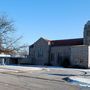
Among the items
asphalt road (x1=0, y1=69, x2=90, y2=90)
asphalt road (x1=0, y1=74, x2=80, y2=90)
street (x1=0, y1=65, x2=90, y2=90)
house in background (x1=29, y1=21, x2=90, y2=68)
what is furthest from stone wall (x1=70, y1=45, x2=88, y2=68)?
asphalt road (x1=0, y1=74, x2=80, y2=90)

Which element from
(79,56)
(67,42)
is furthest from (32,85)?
(67,42)

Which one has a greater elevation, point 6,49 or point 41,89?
point 6,49

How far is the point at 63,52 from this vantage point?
75.9m

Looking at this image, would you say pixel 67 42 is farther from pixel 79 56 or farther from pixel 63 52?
pixel 79 56

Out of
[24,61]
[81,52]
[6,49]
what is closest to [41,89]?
[6,49]

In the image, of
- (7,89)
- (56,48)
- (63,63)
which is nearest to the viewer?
(7,89)

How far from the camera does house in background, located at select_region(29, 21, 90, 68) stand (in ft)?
224

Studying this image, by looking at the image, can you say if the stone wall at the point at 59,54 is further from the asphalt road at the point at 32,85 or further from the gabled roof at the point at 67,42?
the asphalt road at the point at 32,85

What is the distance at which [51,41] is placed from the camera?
271 feet

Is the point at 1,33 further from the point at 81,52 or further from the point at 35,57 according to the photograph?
the point at 35,57

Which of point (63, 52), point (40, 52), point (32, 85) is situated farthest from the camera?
point (40, 52)

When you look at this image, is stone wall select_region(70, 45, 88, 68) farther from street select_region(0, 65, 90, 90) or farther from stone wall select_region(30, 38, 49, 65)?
street select_region(0, 65, 90, 90)

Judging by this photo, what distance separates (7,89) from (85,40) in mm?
56352

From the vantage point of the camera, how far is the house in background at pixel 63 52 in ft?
224
